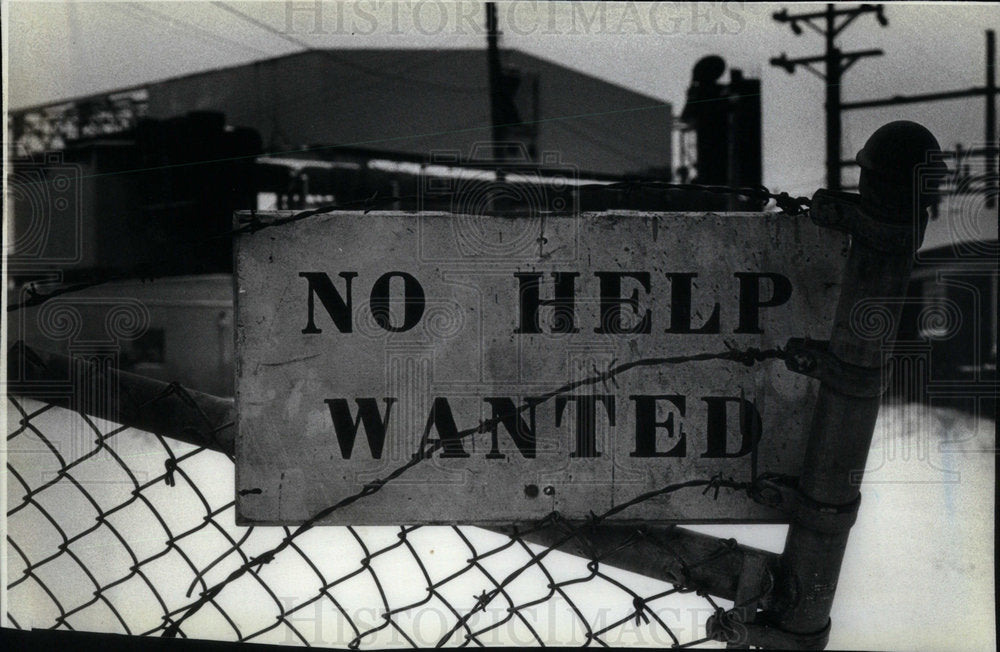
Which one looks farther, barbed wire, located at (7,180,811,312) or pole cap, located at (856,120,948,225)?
barbed wire, located at (7,180,811,312)

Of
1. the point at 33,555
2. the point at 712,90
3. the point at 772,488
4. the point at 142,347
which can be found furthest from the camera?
the point at 142,347

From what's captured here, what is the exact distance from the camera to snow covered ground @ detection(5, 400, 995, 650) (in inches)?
40.9

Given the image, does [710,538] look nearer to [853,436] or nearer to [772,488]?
[772,488]

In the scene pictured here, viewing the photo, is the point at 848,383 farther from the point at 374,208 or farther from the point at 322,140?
the point at 322,140

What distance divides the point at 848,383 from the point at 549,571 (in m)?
0.47

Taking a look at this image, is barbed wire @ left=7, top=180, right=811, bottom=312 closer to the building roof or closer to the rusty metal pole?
the rusty metal pole

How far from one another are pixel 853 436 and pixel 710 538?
0.23 m

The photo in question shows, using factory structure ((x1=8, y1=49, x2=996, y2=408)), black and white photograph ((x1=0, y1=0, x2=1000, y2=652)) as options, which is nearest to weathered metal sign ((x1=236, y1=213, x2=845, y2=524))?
black and white photograph ((x1=0, y1=0, x2=1000, y2=652))

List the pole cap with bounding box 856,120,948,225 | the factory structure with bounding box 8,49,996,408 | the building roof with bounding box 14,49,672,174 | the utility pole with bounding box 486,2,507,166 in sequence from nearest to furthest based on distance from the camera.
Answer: the pole cap with bounding box 856,120,948,225 < the factory structure with bounding box 8,49,996,408 < the utility pole with bounding box 486,2,507,166 < the building roof with bounding box 14,49,672,174

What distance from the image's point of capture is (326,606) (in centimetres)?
113

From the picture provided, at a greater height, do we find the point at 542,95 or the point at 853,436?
the point at 542,95

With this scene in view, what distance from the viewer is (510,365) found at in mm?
984

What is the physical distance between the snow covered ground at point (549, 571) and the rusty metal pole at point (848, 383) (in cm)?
13

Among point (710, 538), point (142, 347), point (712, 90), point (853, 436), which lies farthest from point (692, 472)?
point (142, 347)
